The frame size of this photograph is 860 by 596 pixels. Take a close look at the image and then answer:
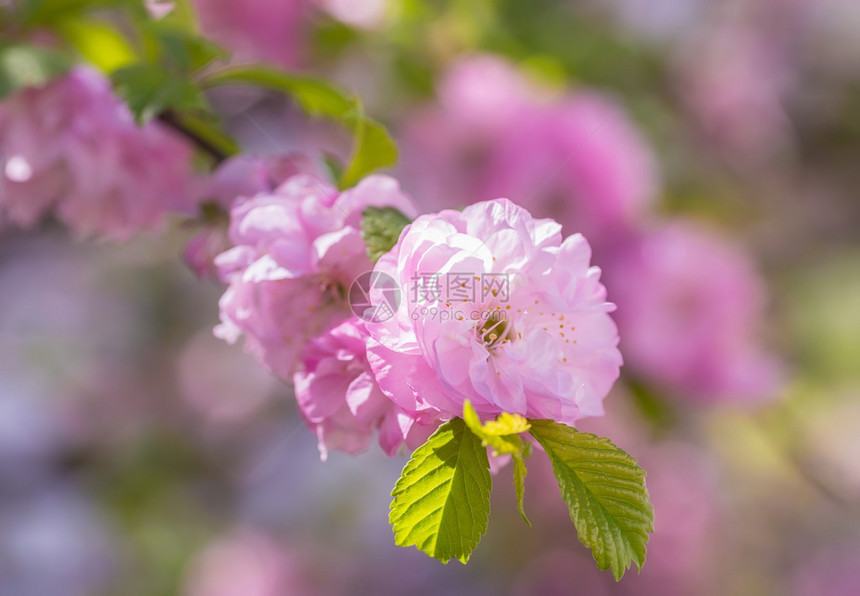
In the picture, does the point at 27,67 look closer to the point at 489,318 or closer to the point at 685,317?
the point at 489,318

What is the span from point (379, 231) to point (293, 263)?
7 cm

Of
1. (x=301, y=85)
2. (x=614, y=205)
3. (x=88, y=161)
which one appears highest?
(x=301, y=85)

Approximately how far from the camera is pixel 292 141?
1739mm

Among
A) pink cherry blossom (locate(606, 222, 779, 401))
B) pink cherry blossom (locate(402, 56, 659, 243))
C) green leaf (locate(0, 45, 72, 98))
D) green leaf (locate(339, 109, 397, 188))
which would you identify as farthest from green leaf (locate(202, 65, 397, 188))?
pink cherry blossom (locate(606, 222, 779, 401))

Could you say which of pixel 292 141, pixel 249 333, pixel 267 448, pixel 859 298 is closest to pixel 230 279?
pixel 249 333

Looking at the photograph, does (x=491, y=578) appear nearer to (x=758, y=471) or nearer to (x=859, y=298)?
(x=758, y=471)

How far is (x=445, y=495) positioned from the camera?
1.17ft

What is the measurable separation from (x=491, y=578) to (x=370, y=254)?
1.67 metres

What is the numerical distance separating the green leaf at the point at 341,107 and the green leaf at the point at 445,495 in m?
0.26

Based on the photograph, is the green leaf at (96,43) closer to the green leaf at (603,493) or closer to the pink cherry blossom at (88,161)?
the pink cherry blossom at (88,161)

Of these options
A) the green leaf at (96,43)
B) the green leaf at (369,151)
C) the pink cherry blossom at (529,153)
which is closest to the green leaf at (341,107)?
the green leaf at (369,151)

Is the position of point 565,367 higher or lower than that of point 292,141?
higher

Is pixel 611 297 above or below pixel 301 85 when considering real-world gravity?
below

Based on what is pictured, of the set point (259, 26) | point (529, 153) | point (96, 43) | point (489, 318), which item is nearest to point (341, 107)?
point (489, 318)
